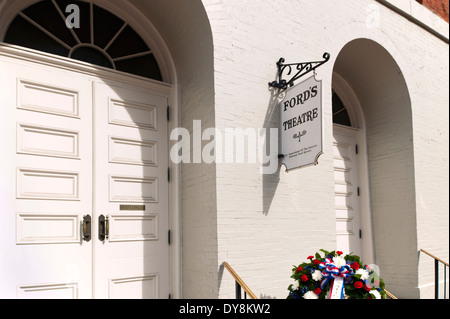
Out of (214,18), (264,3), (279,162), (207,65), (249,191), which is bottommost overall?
(249,191)

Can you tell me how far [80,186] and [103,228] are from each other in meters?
0.49

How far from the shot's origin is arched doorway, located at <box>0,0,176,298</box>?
423cm

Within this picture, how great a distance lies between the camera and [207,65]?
4910 millimetres

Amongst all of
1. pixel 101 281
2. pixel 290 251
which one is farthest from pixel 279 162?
pixel 101 281

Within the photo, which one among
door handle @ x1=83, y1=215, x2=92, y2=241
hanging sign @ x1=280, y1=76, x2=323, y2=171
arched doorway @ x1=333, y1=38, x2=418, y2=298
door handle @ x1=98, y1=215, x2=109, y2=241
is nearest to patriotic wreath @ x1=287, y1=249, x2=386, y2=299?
hanging sign @ x1=280, y1=76, x2=323, y2=171

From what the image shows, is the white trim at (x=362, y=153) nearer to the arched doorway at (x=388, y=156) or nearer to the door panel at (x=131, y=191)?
the arched doorway at (x=388, y=156)

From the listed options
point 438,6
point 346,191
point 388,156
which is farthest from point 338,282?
point 438,6

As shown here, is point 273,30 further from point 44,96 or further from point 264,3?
point 44,96

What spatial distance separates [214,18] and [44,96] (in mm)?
1930

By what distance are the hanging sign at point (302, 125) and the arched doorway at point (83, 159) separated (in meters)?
1.39

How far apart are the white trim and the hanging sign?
2504 millimetres

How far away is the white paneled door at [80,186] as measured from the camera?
4191mm

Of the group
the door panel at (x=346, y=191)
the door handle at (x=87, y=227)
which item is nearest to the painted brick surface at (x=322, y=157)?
the door panel at (x=346, y=191)
